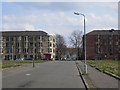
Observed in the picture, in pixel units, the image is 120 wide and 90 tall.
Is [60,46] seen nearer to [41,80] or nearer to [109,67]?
[109,67]

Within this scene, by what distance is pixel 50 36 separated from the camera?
176 metres

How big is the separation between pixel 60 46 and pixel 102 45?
68.0 feet

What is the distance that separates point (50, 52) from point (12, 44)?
62.6ft

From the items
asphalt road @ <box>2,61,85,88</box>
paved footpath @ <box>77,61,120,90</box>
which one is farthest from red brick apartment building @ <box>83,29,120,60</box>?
paved footpath @ <box>77,61,120,90</box>

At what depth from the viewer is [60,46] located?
166875 mm

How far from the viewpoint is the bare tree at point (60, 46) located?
167050 millimetres

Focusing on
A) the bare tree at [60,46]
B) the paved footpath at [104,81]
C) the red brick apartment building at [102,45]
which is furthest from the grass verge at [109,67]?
the bare tree at [60,46]

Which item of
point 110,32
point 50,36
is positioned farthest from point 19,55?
point 110,32

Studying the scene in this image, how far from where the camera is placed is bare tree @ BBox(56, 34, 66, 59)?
167 m

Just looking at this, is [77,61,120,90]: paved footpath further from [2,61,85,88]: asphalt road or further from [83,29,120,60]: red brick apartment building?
[83,29,120,60]: red brick apartment building

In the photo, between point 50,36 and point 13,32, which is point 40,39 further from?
point 13,32

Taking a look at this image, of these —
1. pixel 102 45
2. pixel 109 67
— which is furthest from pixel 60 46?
pixel 109 67

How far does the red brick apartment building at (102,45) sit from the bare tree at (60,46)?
45.6 ft

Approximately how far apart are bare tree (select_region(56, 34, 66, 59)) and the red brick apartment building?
45.6 ft
